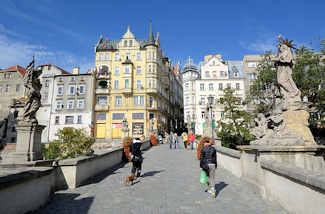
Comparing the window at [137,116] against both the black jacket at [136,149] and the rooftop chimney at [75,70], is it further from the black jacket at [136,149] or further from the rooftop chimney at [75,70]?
the black jacket at [136,149]

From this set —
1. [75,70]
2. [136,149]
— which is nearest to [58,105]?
[75,70]

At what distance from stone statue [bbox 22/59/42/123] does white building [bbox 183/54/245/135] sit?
36.5 meters

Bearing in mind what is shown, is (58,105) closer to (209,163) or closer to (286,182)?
(209,163)

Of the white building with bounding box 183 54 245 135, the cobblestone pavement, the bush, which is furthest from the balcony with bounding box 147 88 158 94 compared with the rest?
the cobblestone pavement

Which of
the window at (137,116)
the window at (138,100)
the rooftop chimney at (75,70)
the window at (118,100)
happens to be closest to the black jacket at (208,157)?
the window at (137,116)

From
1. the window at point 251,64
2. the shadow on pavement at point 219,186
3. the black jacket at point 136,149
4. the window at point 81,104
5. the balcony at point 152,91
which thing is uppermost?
the window at point 251,64

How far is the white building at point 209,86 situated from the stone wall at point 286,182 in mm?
36390

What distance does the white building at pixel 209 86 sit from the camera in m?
43.1

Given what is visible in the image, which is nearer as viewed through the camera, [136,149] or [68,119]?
[136,149]

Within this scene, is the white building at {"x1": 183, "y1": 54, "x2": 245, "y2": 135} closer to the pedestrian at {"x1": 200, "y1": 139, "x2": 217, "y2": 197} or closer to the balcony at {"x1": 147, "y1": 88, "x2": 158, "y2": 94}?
the balcony at {"x1": 147, "y1": 88, "x2": 158, "y2": 94}

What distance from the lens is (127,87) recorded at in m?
41.8

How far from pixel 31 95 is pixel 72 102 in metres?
37.7

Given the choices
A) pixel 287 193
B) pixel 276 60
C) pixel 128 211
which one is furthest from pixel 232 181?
pixel 276 60

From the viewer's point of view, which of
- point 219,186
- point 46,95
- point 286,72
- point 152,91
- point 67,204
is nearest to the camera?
point 67,204
